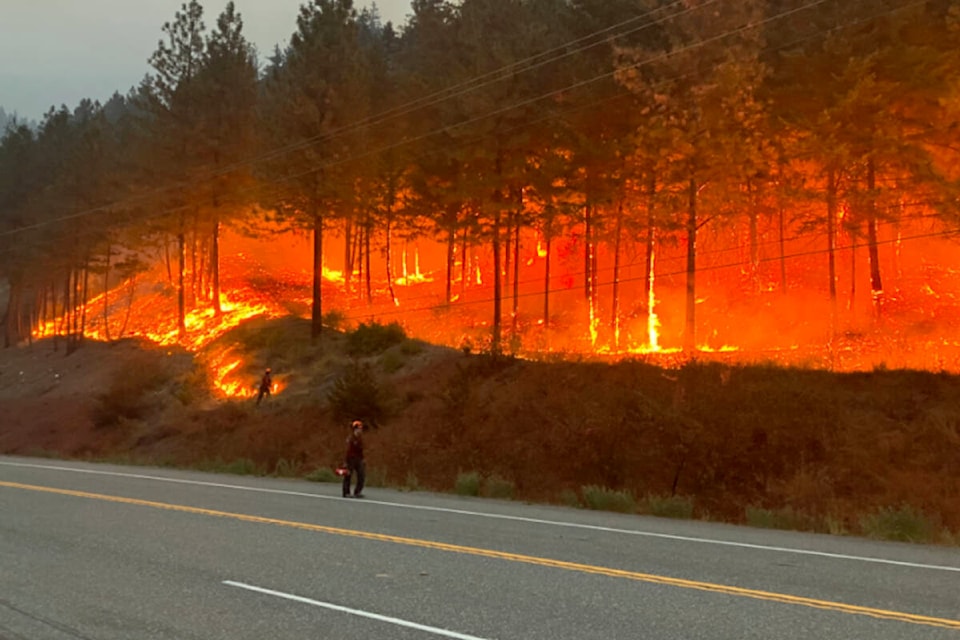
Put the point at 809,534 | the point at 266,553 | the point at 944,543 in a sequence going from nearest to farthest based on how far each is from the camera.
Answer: the point at 266,553 → the point at 944,543 → the point at 809,534

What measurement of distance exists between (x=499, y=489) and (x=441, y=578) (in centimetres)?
1139

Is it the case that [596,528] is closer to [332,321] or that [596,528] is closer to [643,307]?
[332,321]

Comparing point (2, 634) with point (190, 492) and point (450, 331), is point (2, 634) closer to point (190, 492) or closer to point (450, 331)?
point (190, 492)

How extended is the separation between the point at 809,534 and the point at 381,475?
12188mm

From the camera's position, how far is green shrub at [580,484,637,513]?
1670 centimetres

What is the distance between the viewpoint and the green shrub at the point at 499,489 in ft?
64.1

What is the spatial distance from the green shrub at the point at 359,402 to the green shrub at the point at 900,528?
19.0 meters

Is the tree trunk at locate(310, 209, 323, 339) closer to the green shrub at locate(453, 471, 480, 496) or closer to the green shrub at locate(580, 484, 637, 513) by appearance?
the green shrub at locate(453, 471, 480, 496)

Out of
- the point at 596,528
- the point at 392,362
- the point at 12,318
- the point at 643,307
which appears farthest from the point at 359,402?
the point at 12,318

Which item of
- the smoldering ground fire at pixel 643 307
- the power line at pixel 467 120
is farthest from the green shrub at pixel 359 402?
the power line at pixel 467 120

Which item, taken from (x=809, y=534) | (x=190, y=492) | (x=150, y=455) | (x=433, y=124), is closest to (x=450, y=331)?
(x=433, y=124)

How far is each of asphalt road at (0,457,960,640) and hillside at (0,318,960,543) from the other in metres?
4.22

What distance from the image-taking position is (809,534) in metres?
13.2

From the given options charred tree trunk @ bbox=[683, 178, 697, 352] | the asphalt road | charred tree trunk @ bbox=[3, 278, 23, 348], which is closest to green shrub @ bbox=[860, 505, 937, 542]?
the asphalt road
